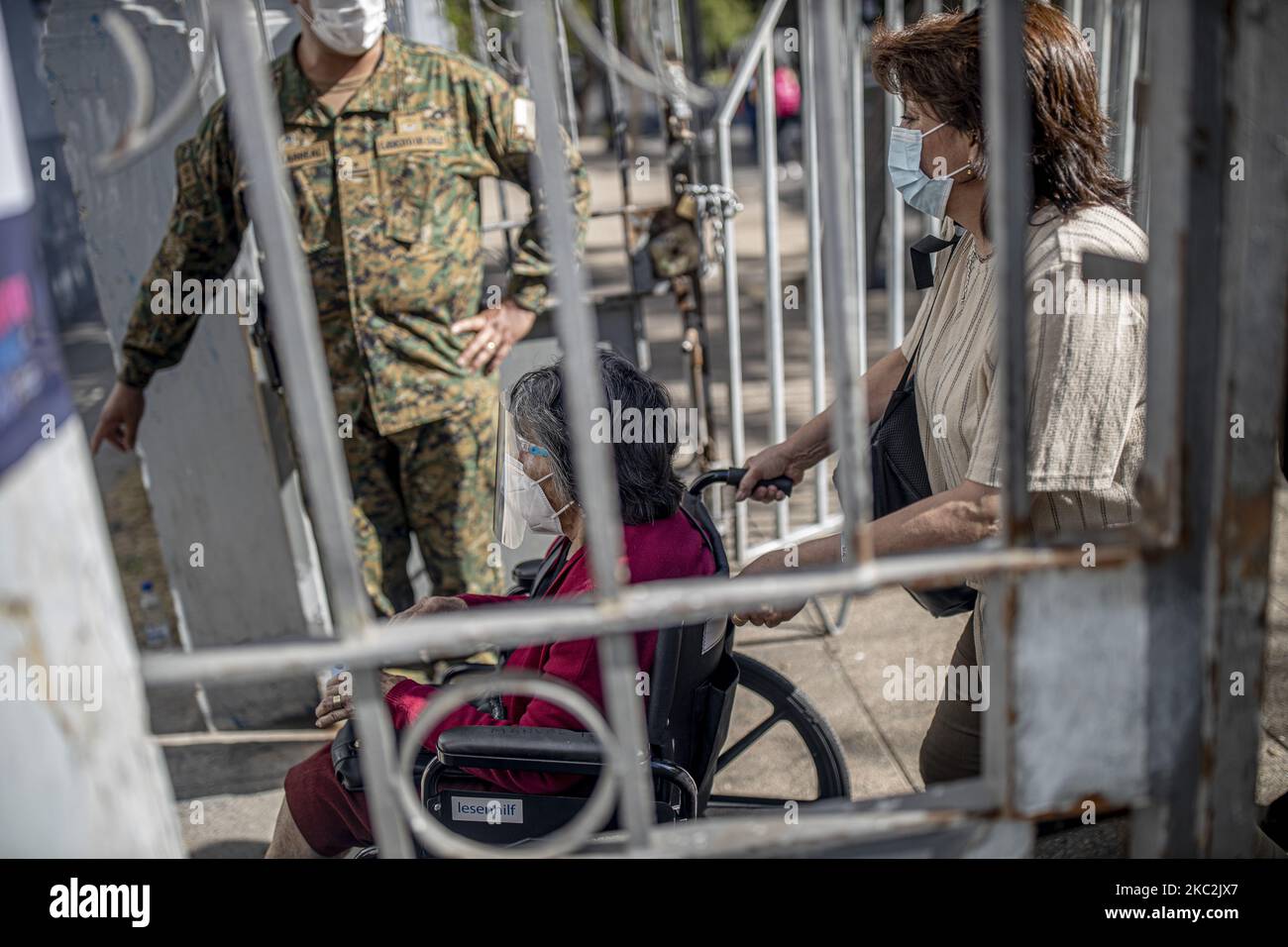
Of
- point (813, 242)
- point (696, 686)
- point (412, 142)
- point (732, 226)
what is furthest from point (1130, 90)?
point (696, 686)

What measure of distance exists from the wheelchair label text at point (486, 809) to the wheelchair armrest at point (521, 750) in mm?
99

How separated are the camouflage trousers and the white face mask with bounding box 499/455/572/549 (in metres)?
0.82

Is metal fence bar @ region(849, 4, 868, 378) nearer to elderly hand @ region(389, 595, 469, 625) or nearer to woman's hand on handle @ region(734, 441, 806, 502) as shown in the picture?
woman's hand on handle @ region(734, 441, 806, 502)

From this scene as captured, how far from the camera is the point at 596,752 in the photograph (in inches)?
66.1

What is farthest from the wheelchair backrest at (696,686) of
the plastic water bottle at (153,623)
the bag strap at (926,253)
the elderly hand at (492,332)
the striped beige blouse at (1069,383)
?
the plastic water bottle at (153,623)

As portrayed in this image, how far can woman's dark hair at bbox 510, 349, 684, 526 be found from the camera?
1.93m

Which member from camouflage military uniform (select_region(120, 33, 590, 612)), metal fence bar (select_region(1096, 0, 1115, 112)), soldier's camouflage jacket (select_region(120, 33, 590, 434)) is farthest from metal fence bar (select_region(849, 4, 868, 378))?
soldier's camouflage jacket (select_region(120, 33, 590, 434))

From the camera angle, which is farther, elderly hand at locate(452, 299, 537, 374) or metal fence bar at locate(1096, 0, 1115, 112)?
metal fence bar at locate(1096, 0, 1115, 112)

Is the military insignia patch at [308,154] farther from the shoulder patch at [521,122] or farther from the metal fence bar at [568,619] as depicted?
the metal fence bar at [568,619]

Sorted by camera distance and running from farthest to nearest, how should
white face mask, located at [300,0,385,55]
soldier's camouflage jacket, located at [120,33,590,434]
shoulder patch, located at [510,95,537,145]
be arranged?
1. shoulder patch, located at [510,95,537,145]
2. soldier's camouflage jacket, located at [120,33,590,434]
3. white face mask, located at [300,0,385,55]

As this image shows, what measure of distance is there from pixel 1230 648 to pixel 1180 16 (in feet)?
2.00

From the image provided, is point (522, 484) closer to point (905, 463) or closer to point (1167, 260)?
point (905, 463)

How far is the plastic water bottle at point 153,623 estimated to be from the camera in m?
3.73

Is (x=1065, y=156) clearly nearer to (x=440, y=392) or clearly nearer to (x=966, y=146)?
(x=966, y=146)
